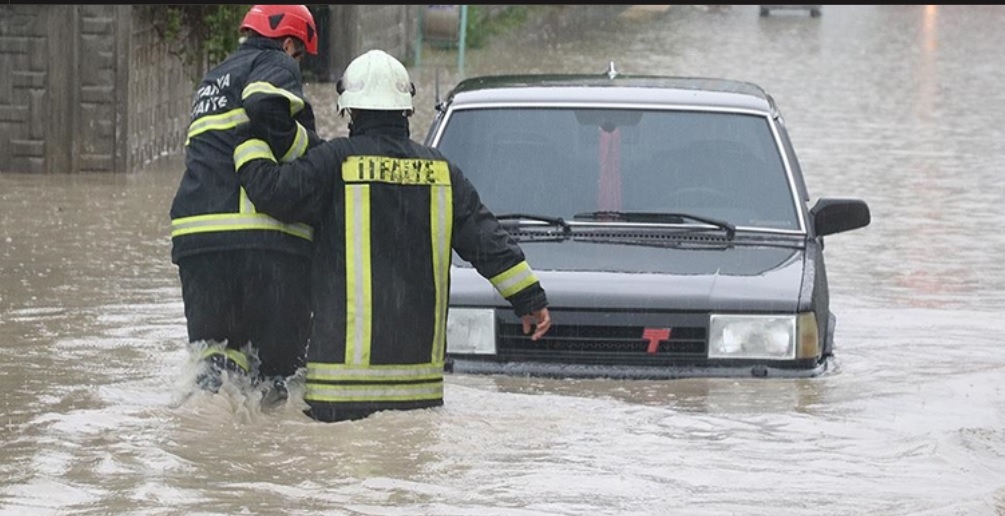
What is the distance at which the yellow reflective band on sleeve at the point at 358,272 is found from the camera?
7.34 meters

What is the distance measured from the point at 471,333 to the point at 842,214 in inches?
65.8

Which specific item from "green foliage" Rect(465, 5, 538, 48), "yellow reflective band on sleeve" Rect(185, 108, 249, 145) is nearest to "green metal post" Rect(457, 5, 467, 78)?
"green foliage" Rect(465, 5, 538, 48)

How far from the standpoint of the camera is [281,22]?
7.82 meters

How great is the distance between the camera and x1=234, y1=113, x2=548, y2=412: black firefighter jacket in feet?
24.1

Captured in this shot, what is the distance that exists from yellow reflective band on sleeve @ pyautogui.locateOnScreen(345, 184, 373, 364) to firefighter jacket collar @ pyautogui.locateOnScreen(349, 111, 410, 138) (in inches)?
8.3

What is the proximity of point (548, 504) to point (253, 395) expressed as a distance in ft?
4.19

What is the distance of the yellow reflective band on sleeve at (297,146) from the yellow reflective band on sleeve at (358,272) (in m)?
0.23

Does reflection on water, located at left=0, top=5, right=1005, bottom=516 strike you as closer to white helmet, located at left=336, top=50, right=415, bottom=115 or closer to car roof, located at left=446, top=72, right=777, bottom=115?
white helmet, located at left=336, top=50, right=415, bottom=115

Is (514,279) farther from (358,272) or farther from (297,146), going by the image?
(297,146)

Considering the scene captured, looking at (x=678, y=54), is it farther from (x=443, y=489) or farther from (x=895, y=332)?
(x=443, y=489)

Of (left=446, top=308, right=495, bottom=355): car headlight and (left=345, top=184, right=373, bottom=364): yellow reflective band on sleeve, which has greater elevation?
(left=345, top=184, right=373, bottom=364): yellow reflective band on sleeve

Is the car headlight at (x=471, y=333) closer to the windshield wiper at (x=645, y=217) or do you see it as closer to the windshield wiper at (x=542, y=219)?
the windshield wiper at (x=542, y=219)

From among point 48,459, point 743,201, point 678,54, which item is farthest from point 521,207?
point 678,54

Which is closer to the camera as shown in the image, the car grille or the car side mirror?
the car grille
